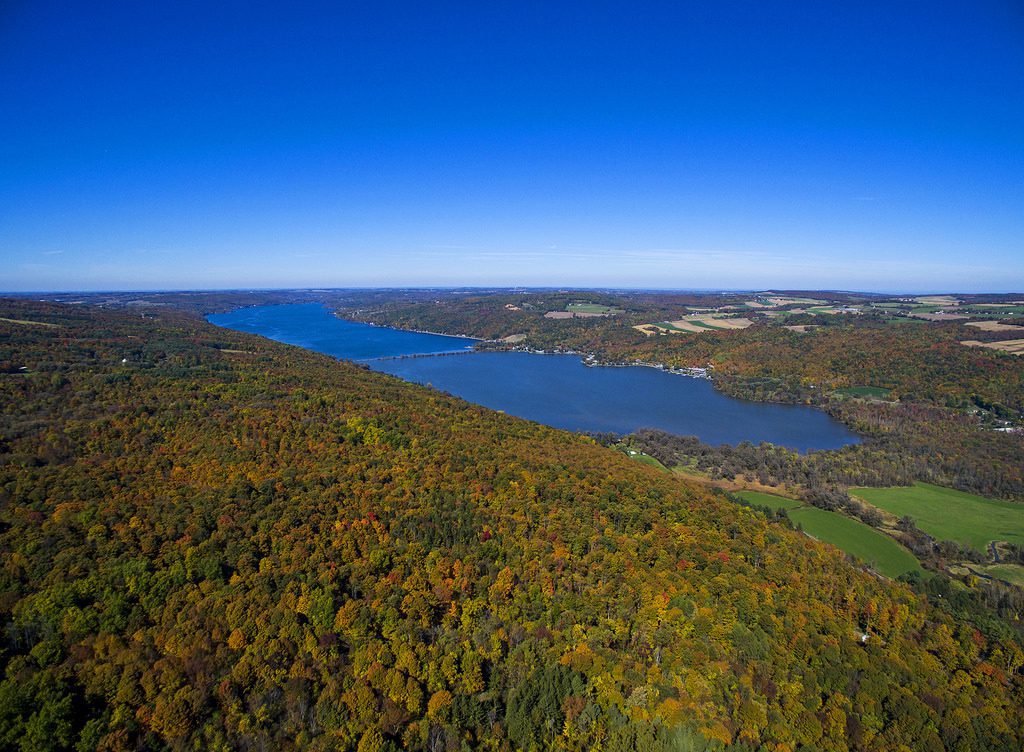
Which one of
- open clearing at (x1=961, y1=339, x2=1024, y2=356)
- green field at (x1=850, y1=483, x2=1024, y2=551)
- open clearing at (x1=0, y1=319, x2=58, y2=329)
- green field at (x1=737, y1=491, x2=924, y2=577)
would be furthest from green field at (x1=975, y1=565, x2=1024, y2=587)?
open clearing at (x1=0, y1=319, x2=58, y2=329)

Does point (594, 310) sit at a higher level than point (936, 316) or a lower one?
higher

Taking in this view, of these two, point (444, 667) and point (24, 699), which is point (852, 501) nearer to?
point (444, 667)

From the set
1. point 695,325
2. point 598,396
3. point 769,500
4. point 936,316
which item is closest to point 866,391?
point 598,396

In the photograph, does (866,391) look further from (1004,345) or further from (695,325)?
(695,325)

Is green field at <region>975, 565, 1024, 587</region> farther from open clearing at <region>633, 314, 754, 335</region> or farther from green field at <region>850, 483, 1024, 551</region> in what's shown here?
open clearing at <region>633, 314, 754, 335</region>

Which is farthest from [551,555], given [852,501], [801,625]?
[852,501]
